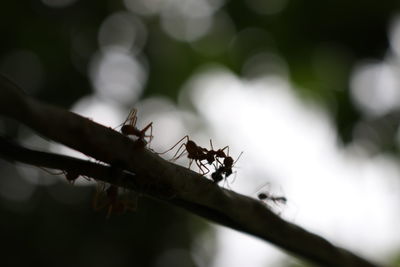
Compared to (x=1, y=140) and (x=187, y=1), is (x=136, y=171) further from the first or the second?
(x=187, y=1)

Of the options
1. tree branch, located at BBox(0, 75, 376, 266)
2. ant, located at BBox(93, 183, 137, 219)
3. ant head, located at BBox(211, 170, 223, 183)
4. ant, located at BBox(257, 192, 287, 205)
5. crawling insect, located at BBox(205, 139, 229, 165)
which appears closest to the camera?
tree branch, located at BBox(0, 75, 376, 266)

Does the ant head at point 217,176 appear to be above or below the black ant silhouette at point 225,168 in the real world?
below

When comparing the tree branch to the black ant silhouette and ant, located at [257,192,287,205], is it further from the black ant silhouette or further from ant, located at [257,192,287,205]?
ant, located at [257,192,287,205]

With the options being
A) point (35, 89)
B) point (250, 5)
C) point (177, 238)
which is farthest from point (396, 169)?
point (35, 89)

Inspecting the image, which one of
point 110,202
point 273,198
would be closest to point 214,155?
point 110,202

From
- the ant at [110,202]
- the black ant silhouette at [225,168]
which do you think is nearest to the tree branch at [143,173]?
the ant at [110,202]

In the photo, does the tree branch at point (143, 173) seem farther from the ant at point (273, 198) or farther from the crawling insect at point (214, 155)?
the ant at point (273, 198)

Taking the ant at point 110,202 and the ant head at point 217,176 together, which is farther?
the ant head at point 217,176

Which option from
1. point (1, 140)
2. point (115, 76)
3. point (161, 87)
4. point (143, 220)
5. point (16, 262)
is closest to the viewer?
point (1, 140)

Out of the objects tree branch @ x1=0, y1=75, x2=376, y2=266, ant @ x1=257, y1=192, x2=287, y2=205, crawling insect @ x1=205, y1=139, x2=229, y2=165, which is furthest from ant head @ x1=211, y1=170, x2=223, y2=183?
ant @ x1=257, y1=192, x2=287, y2=205
